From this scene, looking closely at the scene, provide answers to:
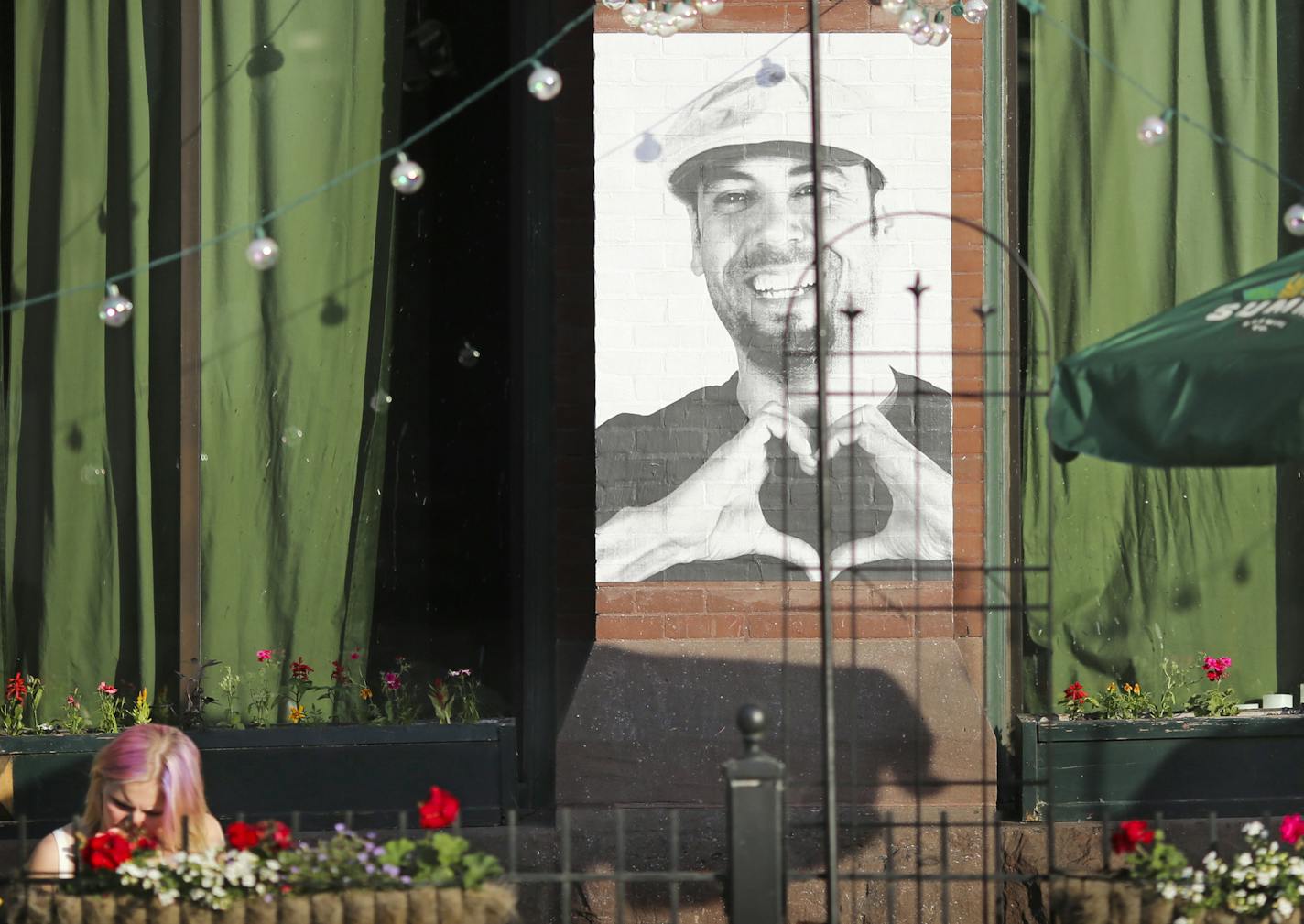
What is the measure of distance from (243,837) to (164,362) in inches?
105

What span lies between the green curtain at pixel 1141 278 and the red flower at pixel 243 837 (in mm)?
3285

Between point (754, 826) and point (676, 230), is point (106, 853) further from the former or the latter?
point (676, 230)

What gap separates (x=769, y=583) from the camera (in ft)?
20.9

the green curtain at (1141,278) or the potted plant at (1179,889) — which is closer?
the potted plant at (1179,889)

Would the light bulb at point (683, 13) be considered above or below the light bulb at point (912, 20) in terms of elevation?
above

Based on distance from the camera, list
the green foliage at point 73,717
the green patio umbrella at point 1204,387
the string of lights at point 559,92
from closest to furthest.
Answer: the green patio umbrella at point 1204,387 < the string of lights at point 559,92 < the green foliage at point 73,717

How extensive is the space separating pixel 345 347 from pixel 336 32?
1.25 metres

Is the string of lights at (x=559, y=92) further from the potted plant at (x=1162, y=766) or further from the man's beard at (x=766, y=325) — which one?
the potted plant at (x=1162, y=766)

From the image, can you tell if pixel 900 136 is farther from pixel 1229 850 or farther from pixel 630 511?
pixel 1229 850

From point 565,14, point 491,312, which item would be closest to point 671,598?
point 491,312

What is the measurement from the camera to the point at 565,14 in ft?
22.3

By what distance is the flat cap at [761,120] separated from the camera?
6383 mm

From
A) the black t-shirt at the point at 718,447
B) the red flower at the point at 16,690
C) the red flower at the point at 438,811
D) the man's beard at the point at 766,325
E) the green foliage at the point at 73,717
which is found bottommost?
the red flower at the point at 438,811

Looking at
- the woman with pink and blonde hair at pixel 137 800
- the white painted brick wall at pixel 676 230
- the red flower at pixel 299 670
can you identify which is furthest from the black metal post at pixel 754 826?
the red flower at pixel 299 670
